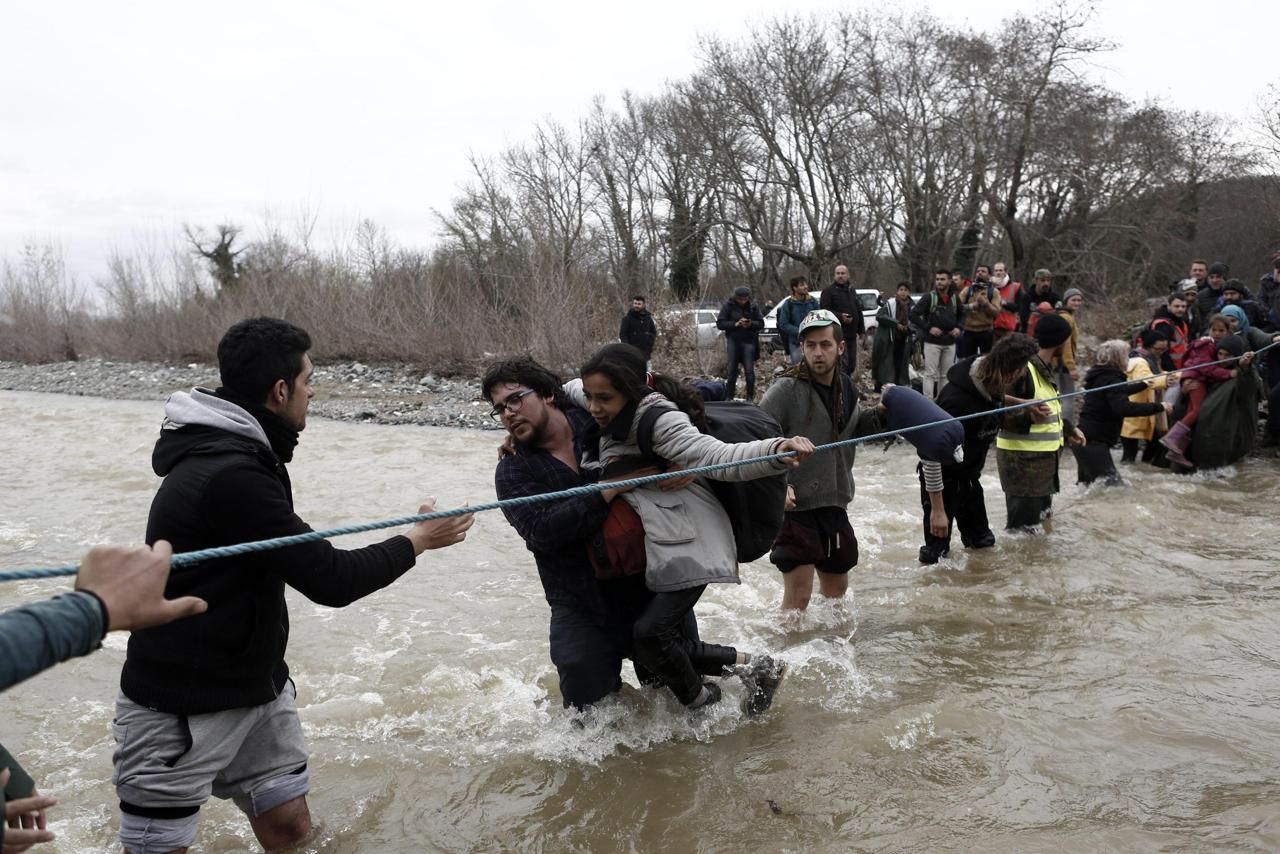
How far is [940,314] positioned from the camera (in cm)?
1259

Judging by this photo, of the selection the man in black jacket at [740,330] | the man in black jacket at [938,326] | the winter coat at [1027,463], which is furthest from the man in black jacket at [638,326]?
the winter coat at [1027,463]

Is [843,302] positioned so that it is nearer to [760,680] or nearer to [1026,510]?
[1026,510]

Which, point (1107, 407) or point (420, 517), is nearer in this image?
point (420, 517)

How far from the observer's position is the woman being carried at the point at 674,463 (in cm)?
354

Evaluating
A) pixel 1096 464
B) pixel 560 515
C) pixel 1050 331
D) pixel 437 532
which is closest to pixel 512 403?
pixel 560 515

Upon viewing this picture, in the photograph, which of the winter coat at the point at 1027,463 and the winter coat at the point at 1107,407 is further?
the winter coat at the point at 1107,407

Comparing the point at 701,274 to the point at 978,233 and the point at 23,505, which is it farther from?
the point at 23,505

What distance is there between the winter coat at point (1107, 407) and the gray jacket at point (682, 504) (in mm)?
5587

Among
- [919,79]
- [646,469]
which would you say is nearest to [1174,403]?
[646,469]

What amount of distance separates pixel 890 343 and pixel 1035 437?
25.9 feet

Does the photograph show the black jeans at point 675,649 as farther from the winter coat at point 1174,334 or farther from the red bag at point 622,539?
the winter coat at point 1174,334

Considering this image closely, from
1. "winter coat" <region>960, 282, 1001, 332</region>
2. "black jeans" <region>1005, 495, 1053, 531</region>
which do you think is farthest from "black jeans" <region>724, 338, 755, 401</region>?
"black jeans" <region>1005, 495, 1053, 531</region>

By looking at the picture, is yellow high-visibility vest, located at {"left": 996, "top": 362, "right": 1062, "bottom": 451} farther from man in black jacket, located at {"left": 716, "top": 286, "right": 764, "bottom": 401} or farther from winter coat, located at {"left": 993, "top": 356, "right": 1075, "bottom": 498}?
man in black jacket, located at {"left": 716, "top": 286, "right": 764, "bottom": 401}

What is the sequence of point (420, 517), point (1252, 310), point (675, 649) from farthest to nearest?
point (1252, 310) < point (675, 649) < point (420, 517)
